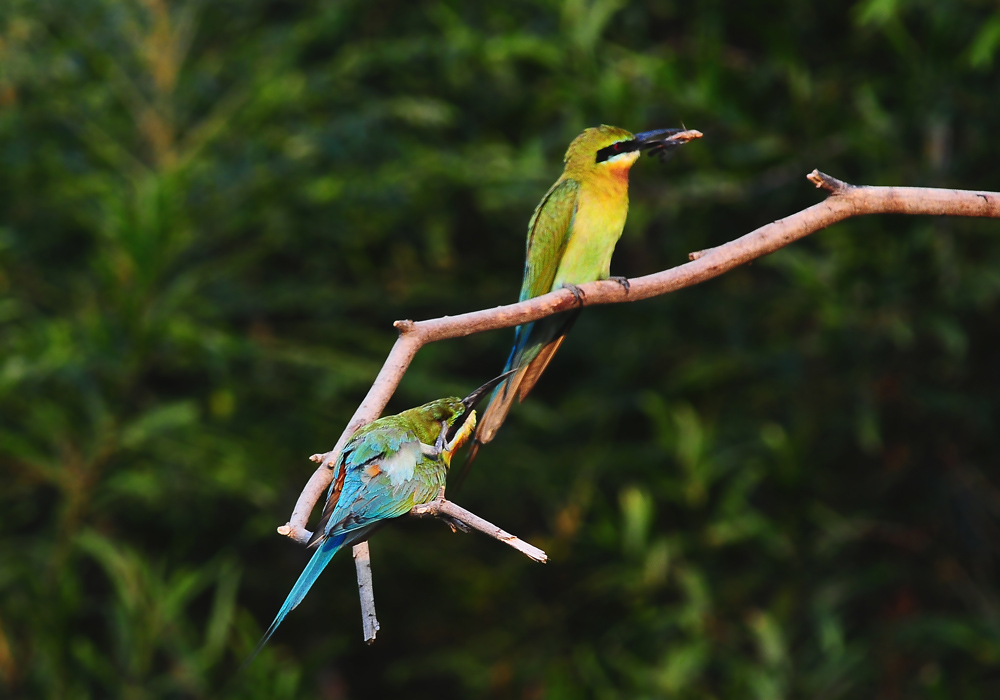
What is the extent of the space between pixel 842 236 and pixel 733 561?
1.48m

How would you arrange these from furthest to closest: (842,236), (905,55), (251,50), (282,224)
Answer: (251,50) < (282,224) < (842,236) < (905,55)

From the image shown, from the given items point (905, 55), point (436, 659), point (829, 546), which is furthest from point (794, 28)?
point (436, 659)

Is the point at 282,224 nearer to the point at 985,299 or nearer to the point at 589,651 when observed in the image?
the point at 589,651

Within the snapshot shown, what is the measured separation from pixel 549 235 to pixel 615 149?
23 cm

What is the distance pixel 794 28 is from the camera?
3.98m

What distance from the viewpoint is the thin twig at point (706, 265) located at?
102 cm

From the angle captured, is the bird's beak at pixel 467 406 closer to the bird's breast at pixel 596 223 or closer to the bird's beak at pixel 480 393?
the bird's beak at pixel 480 393

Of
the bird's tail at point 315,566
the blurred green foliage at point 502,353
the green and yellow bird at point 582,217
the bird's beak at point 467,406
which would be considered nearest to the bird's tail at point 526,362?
the green and yellow bird at point 582,217

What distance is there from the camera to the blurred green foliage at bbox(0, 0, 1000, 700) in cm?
361

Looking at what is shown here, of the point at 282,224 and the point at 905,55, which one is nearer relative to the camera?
the point at 905,55

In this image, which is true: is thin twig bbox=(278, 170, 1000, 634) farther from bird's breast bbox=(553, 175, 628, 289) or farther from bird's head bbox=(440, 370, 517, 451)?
bird's breast bbox=(553, 175, 628, 289)

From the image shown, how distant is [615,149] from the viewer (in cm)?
189

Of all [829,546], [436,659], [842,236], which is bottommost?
[436,659]

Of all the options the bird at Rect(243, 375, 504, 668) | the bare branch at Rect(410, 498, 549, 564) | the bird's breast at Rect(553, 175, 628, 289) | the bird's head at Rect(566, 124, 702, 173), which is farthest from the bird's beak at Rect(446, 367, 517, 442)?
the bird's breast at Rect(553, 175, 628, 289)
